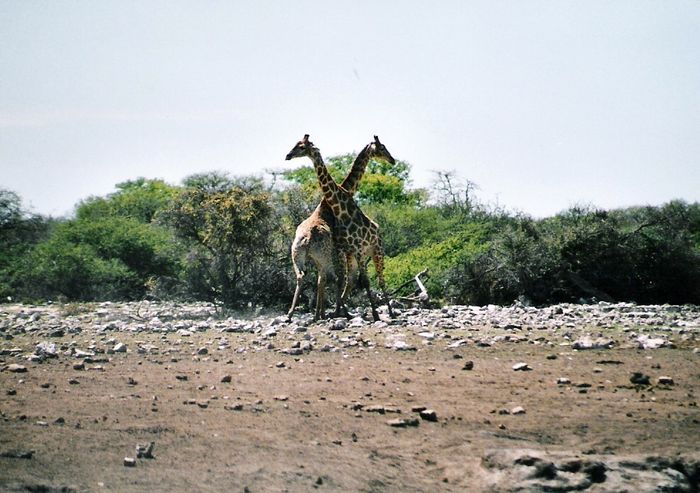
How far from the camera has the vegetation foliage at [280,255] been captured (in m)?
19.4

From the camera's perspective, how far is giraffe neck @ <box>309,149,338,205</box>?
17.0 m

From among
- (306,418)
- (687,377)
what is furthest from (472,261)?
(306,418)

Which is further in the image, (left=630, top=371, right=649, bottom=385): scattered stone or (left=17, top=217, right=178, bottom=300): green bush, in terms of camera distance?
(left=17, top=217, right=178, bottom=300): green bush

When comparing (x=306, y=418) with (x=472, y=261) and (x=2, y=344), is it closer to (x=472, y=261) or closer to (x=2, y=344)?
(x=2, y=344)

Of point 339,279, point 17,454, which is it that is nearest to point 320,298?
point 339,279

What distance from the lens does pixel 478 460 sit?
24.7 feet

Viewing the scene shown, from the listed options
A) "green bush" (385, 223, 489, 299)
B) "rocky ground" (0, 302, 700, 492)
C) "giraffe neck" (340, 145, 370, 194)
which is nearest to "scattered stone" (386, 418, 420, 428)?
"rocky ground" (0, 302, 700, 492)

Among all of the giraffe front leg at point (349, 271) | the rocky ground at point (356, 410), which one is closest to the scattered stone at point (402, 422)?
the rocky ground at point (356, 410)

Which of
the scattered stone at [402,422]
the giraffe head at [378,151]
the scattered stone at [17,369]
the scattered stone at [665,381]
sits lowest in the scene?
the scattered stone at [402,422]

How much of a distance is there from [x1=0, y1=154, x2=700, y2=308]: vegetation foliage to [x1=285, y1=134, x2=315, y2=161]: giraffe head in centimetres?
222

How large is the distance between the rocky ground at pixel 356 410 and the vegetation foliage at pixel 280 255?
5626 millimetres

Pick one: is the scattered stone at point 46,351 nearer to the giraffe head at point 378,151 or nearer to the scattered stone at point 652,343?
the scattered stone at point 652,343

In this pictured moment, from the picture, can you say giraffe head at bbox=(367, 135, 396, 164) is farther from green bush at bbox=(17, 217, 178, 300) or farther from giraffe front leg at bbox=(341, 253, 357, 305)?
green bush at bbox=(17, 217, 178, 300)

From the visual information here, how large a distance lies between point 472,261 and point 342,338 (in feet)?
29.0
